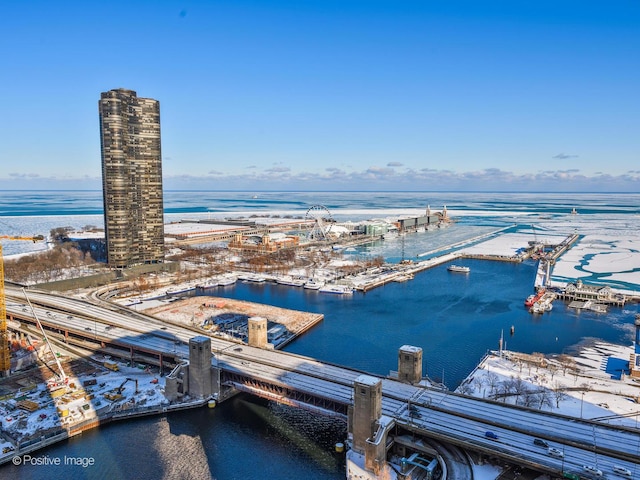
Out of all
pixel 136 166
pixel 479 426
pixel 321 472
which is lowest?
pixel 321 472

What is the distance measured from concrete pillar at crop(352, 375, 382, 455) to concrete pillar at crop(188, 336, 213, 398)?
1078cm

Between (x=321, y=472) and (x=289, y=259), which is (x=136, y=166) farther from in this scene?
(x=321, y=472)

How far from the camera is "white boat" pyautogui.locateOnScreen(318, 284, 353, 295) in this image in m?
60.4

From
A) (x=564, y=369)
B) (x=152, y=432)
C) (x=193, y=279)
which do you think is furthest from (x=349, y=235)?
(x=152, y=432)

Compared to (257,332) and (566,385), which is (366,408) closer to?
(257,332)

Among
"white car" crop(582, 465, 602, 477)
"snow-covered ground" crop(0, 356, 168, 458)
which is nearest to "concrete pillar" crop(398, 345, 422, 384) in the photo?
"white car" crop(582, 465, 602, 477)

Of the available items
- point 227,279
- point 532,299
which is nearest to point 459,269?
point 532,299

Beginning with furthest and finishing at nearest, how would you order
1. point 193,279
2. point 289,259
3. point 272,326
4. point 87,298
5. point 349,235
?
point 349,235 → point 289,259 → point 193,279 → point 87,298 → point 272,326

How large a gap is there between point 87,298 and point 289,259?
34242mm

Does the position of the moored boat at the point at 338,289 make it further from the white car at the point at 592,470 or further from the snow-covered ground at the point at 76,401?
the white car at the point at 592,470

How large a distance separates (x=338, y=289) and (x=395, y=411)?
36.3 m

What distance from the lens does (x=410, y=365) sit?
28250 millimetres

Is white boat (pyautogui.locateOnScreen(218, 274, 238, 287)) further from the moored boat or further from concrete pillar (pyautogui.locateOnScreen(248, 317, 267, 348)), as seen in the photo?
concrete pillar (pyautogui.locateOnScreen(248, 317, 267, 348))

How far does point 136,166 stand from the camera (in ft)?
221
